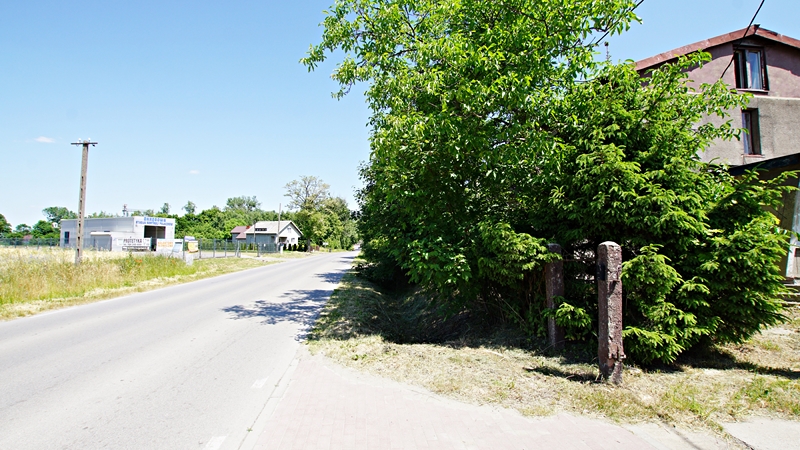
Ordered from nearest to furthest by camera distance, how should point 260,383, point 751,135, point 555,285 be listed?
1. point 260,383
2. point 555,285
3. point 751,135

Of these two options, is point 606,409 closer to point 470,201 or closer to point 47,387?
point 470,201

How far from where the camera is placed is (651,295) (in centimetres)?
542

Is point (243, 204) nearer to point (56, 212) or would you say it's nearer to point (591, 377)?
point (56, 212)

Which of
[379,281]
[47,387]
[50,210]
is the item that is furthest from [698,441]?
[50,210]

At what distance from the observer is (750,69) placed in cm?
1620

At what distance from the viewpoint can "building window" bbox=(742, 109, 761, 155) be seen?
50.2 ft

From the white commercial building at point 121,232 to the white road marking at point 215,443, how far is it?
144 feet

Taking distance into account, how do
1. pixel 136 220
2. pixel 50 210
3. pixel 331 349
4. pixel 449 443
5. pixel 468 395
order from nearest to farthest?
1. pixel 449 443
2. pixel 468 395
3. pixel 331 349
4. pixel 136 220
5. pixel 50 210

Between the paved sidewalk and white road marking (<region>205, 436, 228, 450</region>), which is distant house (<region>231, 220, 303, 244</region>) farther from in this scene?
white road marking (<region>205, 436, 228, 450</region>)

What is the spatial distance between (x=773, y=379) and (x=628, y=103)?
3.99 metres

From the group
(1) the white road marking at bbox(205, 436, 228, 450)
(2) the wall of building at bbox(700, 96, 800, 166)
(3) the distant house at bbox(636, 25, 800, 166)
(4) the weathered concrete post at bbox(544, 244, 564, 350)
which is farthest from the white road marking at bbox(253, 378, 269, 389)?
(2) the wall of building at bbox(700, 96, 800, 166)

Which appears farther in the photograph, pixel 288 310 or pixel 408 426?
pixel 288 310

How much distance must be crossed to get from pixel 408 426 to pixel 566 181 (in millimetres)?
4117

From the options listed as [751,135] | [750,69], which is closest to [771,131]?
[751,135]
